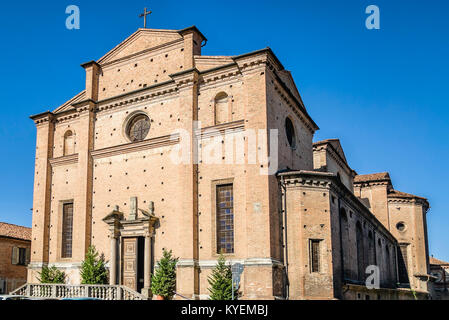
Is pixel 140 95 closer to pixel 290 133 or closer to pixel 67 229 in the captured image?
pixel 290 133

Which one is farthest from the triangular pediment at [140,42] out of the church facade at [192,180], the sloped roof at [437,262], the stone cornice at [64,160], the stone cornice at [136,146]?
the sloped roof at [437,262]

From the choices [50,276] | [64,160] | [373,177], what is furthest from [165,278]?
[373,177]

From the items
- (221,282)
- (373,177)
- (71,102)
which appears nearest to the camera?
(221,282)

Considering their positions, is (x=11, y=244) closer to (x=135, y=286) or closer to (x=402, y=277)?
(x=135, y=286)

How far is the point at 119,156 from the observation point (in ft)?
72.8

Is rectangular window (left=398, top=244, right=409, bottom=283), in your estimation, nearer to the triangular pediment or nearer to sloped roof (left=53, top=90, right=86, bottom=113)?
the triangular pediment

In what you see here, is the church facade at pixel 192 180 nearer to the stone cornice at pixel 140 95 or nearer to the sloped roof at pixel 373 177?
the stone cornice at pixel 140 95

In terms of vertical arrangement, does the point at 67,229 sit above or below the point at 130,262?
above

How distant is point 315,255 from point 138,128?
35.1 ft

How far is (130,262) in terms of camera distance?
68.3 feet

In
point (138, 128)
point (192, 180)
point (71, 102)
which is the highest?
point (71, 102)

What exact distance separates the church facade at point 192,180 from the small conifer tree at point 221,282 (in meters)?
0.41

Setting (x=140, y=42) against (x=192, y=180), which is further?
(x=140, y=42)

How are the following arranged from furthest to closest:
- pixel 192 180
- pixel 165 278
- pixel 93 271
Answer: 1. pixel 93 271
2. pixel 192 180
3. pixel 165 278
